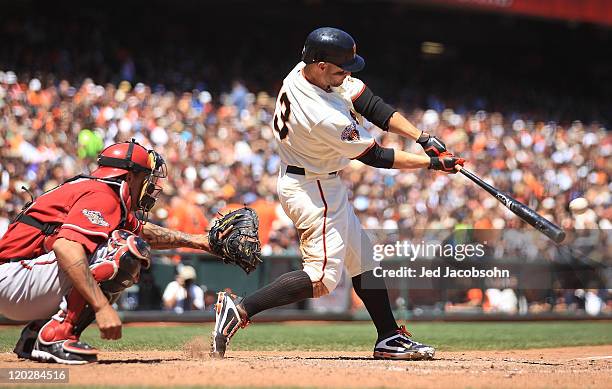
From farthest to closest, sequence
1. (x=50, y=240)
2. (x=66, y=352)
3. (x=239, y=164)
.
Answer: (x=239, y=164), (x=50, y=240), (x=66, y=352)

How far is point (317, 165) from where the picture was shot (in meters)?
5.30

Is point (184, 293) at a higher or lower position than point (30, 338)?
higher

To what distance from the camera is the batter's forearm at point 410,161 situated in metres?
5.13

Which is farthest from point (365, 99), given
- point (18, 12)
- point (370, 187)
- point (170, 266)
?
point (18, 12)

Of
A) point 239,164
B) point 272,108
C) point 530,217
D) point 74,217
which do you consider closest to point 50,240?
point 74,217

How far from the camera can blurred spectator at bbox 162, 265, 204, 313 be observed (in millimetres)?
10297

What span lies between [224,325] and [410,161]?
1482mm

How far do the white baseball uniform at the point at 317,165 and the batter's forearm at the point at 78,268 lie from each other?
141cm

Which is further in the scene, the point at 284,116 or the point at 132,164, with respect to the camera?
the point at 284,116

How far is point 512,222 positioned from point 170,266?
234 inches

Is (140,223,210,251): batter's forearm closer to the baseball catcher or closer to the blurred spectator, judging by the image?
the baseball catcher

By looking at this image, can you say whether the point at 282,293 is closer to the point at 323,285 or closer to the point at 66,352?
the point at 323,285

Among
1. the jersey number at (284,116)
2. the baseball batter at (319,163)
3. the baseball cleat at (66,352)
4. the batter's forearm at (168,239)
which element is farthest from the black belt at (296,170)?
the baseball cleat at (66,352)

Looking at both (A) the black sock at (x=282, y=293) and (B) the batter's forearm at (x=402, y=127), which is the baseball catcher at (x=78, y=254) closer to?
(A) the black sock at (x=282, y=293)
